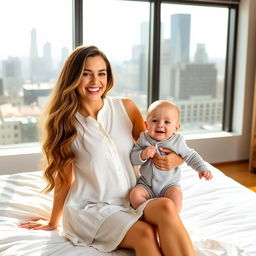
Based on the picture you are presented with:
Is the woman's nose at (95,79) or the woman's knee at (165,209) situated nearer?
the woman's knee at (165,209)

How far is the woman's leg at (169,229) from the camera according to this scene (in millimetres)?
1375

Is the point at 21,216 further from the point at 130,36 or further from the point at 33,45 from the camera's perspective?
the point at 130,36

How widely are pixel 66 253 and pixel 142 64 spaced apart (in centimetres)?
265

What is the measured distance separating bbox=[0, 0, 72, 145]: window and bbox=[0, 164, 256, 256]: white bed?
124cm

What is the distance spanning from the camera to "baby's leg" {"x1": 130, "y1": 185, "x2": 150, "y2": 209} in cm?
167

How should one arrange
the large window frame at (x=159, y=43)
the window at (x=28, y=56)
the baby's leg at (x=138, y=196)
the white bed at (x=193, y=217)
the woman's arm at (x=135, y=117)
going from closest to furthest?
the white bed at (x=193, y=217), the baby's leg at (x=138, y=196), the woman's arm at (x=135, y=117), the window at (x=28, y=56), the large window frame at (x=159, y=43)

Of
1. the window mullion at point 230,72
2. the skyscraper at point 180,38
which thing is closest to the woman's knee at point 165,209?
the skyscraper at point 180,38

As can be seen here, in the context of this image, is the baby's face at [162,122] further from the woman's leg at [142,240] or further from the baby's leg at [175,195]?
the woman's leg at [142,240]

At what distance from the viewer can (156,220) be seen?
1489mm

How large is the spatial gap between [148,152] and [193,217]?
1.48ft

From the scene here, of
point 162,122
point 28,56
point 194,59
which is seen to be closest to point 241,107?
point 194,59

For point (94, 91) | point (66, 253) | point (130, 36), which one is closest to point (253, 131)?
point (130, 36)

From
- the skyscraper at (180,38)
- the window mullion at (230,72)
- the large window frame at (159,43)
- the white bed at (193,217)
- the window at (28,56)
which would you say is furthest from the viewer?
the window mullion at (230,72)

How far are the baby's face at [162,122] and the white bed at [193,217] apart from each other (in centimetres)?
44
